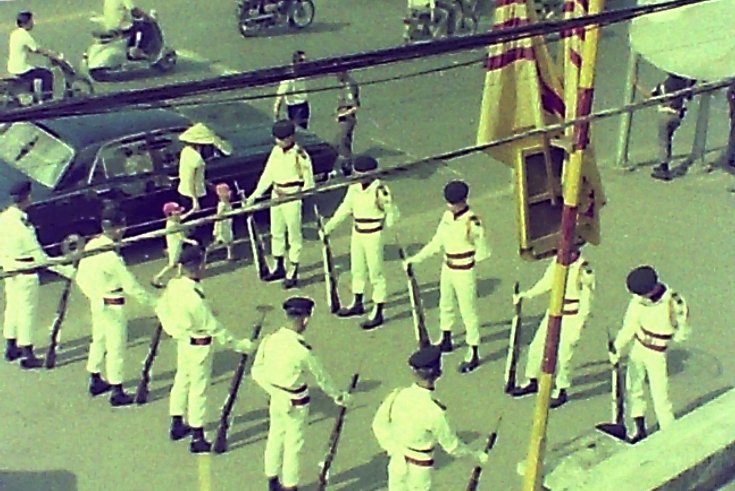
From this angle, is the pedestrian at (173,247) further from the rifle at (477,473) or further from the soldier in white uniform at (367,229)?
the rifle at (477,473)

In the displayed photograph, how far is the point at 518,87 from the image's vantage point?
26.6 ft

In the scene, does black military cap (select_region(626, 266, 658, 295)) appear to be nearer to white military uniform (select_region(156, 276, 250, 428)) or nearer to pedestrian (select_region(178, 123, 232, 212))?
white military uniform (select_region(156, 276, 250, 428))

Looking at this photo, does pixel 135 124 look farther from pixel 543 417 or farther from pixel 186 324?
pixel 543 417

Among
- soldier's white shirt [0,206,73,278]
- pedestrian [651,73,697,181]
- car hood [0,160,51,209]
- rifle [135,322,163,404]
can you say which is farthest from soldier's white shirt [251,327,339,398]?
pedestrian [651,73,697,181]

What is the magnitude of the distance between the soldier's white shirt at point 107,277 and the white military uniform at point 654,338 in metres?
3.81

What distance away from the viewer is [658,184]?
595 inches

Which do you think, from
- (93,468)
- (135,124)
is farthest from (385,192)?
(93,468)

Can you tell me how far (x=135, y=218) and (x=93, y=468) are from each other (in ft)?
10.7

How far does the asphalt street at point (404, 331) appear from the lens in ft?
31.7

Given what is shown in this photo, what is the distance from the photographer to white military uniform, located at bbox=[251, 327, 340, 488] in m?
8.92

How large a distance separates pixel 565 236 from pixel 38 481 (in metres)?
4.40

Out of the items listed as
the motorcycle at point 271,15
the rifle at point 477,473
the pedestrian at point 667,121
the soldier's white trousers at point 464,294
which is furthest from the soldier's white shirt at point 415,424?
the motorcycle at point 271,15

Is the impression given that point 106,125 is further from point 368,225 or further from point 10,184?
point 368,225

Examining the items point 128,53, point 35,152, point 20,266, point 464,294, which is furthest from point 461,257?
point 128,53
